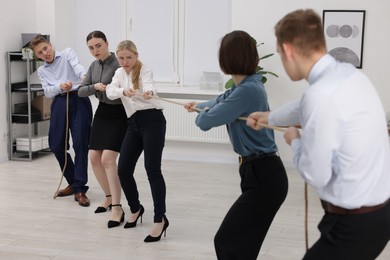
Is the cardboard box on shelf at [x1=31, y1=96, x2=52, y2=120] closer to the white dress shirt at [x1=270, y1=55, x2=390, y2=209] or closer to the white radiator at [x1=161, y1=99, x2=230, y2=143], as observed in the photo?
the white radiator at [x1=161, y1=99, x2=230, y2=143]

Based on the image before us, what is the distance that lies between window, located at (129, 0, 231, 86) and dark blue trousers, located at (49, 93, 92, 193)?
244 centimetres

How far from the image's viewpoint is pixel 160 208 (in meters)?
4.23

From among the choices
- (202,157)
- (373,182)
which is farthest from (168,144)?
(373,182)

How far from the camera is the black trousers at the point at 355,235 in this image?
6.51ft

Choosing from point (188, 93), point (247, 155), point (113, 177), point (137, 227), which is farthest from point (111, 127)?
point (188, 93)

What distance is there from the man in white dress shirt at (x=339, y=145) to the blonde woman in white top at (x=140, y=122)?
7.02 ft

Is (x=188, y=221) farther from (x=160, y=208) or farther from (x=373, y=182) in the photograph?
(x=373, y=182)

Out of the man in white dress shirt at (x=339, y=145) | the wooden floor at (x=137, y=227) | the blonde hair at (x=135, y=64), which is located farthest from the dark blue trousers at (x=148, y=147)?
the man in white dress shirt at (x=339, y=145)

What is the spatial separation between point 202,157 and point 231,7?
1.78m

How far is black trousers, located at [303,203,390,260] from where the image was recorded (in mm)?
1983

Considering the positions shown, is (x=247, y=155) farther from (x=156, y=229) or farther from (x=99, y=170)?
(x=99, y=170)

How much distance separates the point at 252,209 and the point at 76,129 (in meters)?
2.69

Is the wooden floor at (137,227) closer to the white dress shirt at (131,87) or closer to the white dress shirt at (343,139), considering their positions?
the white dress shirt at (131,87)

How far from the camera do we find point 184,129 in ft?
23.8
